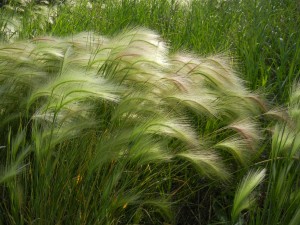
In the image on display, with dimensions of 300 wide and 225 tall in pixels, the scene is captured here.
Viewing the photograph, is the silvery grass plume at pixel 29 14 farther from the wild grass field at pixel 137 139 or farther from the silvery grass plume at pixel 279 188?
the silvery grass plume at pixel 279 188

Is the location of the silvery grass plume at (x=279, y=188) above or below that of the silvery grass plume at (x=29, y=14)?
above

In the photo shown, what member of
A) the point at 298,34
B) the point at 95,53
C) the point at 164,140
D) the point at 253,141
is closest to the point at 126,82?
the point at 95,53

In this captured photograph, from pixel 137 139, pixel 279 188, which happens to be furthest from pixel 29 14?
pixel 279 188

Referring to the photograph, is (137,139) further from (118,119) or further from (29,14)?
(29,14)

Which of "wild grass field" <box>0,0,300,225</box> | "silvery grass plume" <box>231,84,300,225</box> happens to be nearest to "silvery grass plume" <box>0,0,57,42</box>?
"wild grass field" <box>0,0,300,225</box>

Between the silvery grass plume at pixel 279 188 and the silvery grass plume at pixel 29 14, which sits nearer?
the silvery grass plume at pixel 279 188

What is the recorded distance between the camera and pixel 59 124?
1759 mm

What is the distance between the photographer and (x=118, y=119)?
6.28 ft

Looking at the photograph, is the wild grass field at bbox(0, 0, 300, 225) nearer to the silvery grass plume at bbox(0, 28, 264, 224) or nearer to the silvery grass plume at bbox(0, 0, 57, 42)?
the silvery grass plume at bbox(0, 28, 264, 224)

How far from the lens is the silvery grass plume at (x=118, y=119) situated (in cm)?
172

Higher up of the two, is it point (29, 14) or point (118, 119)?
point (118, 119)

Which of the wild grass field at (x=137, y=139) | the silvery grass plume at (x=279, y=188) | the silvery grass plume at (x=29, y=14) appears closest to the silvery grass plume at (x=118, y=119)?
the wild grass field at (x=137, y=139)

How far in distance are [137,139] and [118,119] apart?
0.63ft

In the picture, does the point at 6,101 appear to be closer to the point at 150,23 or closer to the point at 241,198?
the point at 241,198
